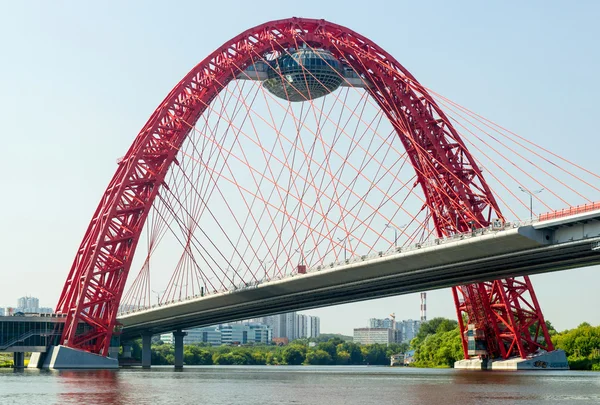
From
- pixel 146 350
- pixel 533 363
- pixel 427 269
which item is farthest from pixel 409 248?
pixel 146 350

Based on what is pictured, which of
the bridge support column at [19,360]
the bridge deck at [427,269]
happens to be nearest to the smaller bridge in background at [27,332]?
the bridge support column at [19,360]

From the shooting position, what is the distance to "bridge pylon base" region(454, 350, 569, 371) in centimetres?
7819

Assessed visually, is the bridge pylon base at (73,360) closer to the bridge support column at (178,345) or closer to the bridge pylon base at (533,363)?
the bridge pylon base at (533,363)

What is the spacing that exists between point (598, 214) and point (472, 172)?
30.7 m

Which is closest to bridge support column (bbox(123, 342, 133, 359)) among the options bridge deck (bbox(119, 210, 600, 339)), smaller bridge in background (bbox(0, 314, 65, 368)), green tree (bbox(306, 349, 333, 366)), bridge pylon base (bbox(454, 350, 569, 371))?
bridge deck (bbox(119, 210, 600, 339))

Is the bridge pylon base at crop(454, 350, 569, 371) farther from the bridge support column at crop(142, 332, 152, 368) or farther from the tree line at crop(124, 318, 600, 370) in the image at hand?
the bridge support column at crop(142, 332, 152, 368)

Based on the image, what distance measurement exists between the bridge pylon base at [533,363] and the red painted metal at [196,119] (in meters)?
1.22

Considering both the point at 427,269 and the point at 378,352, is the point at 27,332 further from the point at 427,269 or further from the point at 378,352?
the point at 378,352

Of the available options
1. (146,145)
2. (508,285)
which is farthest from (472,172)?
(146,145)

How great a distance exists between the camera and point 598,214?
1914 inches

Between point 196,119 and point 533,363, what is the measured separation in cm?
3365

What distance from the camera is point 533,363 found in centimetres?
7850

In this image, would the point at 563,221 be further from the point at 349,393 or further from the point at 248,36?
the point at 248,36

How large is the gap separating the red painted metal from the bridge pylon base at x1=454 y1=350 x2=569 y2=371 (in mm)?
1223
